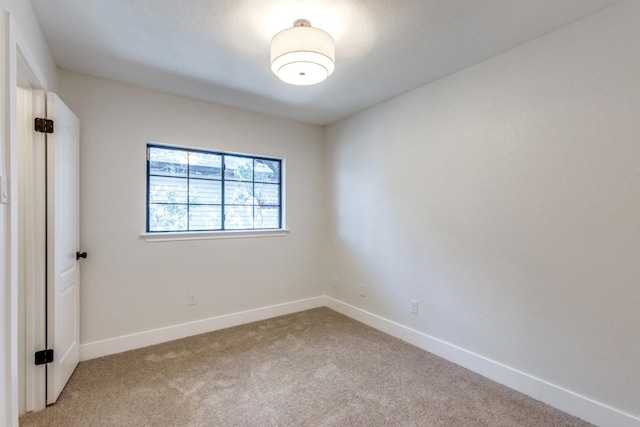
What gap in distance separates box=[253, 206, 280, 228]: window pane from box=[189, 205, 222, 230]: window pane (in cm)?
46

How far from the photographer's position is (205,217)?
10.7ft

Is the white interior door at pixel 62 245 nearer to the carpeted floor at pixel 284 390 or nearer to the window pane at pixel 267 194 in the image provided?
the carpeted floor at pixel 284 390

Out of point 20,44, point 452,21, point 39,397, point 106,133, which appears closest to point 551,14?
point 452,21

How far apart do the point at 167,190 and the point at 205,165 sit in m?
0.49

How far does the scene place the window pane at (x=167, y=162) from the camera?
2.96m

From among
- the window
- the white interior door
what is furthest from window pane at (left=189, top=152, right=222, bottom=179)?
the white interior door

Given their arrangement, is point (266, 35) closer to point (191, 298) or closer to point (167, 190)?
point (167, 190)

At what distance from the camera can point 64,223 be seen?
212 cm

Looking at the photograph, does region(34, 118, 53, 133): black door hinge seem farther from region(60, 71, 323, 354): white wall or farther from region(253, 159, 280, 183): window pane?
Answer: region(253, 159, 280, 183): window pane

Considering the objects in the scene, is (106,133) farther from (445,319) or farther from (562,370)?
(562,370)

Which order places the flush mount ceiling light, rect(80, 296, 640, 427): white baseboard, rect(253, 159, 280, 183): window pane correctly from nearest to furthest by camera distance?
the flush mount ceiling light
rect(80, 296, 640, 427): white baseboard
rect(253, 159, 280, 183): window pane

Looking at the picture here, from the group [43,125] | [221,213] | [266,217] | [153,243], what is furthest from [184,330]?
[43,125]

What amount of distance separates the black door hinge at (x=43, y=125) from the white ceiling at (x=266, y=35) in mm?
636

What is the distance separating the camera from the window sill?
289 cm
